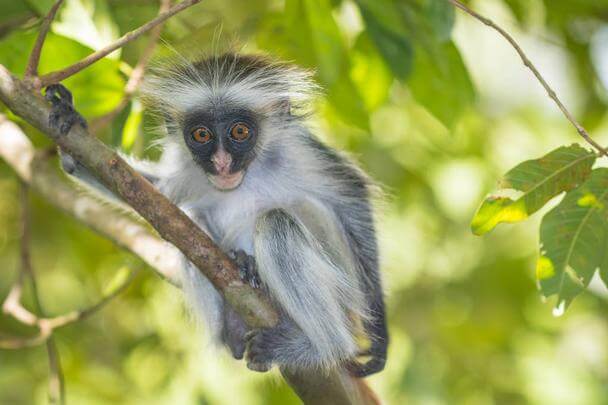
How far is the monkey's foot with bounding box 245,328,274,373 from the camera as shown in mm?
4570

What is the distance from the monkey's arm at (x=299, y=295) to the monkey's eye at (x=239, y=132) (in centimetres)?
54

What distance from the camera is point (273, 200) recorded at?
5363mm

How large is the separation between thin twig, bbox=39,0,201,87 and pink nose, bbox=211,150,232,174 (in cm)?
147

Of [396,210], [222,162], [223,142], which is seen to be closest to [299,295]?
[222,162]

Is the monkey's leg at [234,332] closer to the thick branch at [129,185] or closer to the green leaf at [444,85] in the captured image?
the thick branch at [129,185]

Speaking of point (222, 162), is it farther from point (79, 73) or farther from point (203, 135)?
point (79, 73)

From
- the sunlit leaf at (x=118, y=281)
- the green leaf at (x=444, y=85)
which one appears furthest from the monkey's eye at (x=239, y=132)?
the sunlit leaf at (x=118, y=281)

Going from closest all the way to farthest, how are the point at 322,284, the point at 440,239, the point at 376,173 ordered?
the point at 322,284 < the point at 376,173 < the point at 440,239

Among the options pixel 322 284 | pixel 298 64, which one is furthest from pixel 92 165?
pixel 298 64

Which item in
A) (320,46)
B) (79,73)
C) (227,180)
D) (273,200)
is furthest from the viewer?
(273,200)

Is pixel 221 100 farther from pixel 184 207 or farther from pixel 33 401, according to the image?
pixel 33 401

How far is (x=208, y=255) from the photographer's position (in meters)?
3.85

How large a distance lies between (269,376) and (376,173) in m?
2.16

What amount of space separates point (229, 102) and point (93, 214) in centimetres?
111
